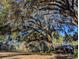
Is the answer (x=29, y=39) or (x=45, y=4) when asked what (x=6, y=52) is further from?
(x=45, y=4)

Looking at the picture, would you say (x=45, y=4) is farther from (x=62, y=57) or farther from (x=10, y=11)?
(x=62, y=57)

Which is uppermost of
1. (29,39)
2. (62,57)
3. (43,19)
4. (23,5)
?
(23,5)

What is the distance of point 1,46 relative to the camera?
218 centimetres

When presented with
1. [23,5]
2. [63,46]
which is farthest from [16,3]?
[63,46]

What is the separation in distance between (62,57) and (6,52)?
1.66 feet

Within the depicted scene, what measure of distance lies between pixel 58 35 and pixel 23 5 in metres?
0.43

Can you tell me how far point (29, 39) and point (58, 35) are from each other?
27 cm

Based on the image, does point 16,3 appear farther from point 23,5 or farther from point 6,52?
point 6,52

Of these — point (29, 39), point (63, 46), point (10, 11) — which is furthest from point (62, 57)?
point (10, 11)

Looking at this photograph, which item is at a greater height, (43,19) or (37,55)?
(43,19)

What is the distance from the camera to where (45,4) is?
88.4 inches

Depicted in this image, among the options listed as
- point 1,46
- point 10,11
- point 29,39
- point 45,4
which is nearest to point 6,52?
point 1,46

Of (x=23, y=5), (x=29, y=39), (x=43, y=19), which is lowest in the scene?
(x=29, y=39)

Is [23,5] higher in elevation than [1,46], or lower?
higher
